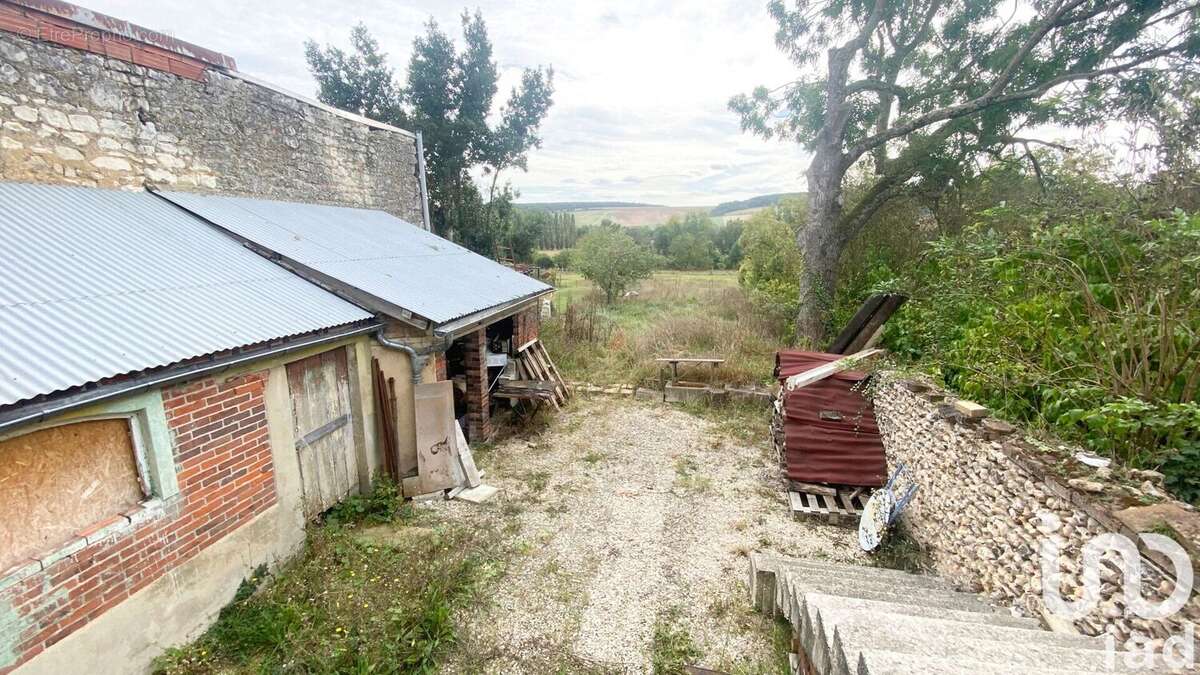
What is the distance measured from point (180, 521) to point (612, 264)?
65.7ft

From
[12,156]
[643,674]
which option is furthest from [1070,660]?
[12,156]

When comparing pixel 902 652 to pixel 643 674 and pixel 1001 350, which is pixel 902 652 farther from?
pixel 1001 350

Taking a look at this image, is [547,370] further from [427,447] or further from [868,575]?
[868,575]

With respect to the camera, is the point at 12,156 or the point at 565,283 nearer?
the point at 12,156

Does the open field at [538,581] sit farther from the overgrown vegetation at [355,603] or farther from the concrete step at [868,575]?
the concrete step at [868,575]

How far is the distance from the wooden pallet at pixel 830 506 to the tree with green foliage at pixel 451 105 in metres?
18.9

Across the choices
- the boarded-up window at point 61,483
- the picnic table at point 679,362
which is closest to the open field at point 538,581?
the boarded-up window at point 61,483

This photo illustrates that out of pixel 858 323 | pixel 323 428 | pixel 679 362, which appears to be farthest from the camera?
pixel 679 362

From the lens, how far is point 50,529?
278cm

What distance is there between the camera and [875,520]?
5086mm

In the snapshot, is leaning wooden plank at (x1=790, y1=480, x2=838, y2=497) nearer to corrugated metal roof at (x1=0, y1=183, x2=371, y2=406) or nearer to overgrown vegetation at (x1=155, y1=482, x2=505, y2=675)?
overgrown vegetation at (x1=155, y1=482, x2=505, y2=675)

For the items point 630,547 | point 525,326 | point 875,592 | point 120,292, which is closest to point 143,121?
point 120,292

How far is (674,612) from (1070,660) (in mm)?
2691

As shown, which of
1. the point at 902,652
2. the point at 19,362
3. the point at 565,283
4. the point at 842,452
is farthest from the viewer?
the point at 565,283
